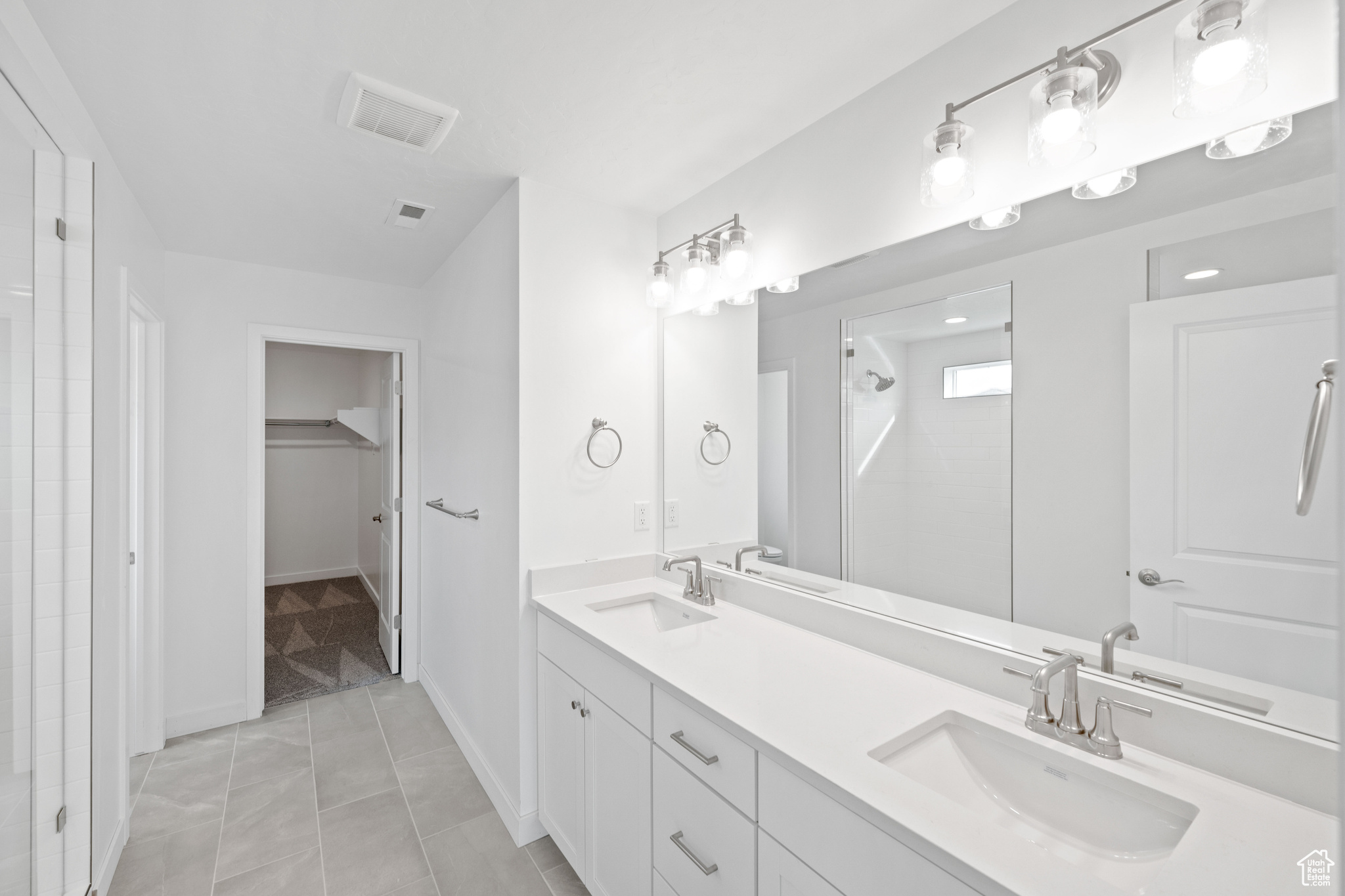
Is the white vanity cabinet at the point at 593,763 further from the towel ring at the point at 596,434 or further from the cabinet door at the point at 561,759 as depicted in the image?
the towel ring at the point at 596,434

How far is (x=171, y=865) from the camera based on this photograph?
1941 millimetres

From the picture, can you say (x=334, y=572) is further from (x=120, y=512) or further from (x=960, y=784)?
(x=960, y=784)

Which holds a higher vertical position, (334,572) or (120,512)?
(120,512)

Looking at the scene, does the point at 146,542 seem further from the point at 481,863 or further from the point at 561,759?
the point at 561,759

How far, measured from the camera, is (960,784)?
1.09m

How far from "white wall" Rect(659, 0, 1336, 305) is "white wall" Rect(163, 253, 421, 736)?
2.61 meters

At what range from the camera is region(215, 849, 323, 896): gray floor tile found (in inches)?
71.9

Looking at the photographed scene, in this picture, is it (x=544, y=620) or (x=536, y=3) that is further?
(x=544, y=620)

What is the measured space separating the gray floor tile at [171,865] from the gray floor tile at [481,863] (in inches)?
27.8

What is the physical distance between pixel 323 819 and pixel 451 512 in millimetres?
1257

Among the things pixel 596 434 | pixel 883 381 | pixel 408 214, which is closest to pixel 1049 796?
pixel 883 381

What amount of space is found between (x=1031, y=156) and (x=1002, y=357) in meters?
0.40

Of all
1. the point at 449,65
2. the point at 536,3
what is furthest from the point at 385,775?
the point at 536,3

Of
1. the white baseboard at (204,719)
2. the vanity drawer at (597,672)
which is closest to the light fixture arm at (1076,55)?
the vanity drawer at (597,672)
